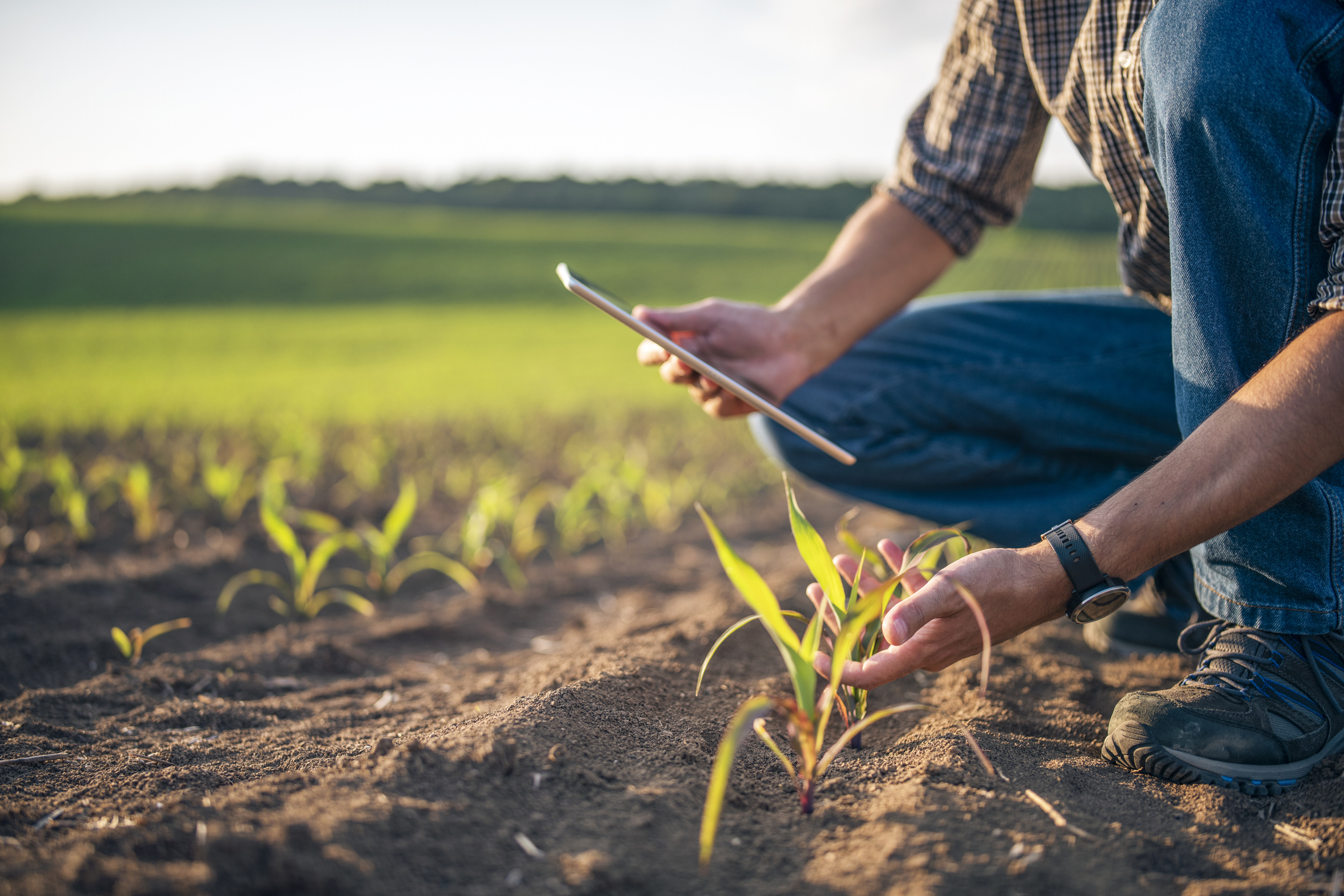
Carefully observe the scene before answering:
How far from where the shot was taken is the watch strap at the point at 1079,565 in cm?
119

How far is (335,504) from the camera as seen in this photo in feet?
11.3

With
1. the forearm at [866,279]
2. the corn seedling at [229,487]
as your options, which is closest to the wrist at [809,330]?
the forearm at [866,279]

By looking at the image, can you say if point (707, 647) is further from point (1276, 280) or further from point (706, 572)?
point (1276, 280)

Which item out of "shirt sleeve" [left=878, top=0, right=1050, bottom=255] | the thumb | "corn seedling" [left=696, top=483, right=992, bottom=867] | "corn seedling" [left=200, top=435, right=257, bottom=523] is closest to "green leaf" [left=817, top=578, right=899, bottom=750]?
"corn seedling" [left=696, top=483, right=992, bottom=867]

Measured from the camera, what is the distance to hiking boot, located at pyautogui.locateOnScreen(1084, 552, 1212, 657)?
1.83 m

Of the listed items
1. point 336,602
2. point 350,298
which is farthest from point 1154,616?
point 350,298

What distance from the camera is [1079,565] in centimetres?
119

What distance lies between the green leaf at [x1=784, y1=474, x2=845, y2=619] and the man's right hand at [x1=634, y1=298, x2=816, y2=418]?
2.30 feet

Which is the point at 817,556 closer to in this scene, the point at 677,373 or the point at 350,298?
the point at 677,373

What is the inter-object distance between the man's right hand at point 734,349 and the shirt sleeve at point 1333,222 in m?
1.07

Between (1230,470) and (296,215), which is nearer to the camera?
(1230,470)

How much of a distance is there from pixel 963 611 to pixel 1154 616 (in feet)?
3.73

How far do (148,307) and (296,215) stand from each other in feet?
80.7

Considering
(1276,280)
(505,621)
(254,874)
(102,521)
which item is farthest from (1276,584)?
(102,521)
